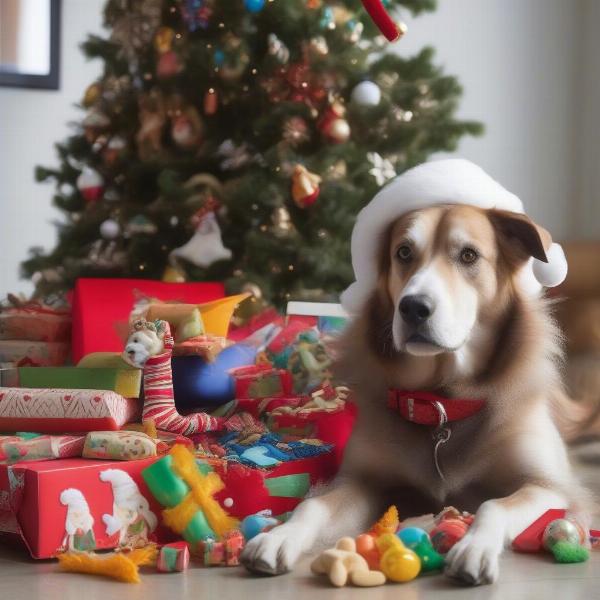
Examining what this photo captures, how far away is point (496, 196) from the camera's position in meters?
1.90

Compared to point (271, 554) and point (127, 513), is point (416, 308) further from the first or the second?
point (127, 513)

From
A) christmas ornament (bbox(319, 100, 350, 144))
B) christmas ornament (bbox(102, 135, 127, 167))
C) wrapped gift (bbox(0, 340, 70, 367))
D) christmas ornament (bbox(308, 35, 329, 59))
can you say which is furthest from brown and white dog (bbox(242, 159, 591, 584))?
christmas ornament (bbox(102, 135, 127, 167))

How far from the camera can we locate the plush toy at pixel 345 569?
4.92ft

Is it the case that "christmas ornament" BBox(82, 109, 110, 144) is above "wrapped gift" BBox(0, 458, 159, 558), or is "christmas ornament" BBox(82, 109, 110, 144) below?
above

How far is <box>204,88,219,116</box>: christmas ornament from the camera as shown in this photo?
369 cm

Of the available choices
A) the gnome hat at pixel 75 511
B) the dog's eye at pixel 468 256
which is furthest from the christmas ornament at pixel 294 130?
the gnome hat at pixel 75 511

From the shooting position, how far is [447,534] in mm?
1607

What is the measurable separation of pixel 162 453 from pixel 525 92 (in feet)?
11.9

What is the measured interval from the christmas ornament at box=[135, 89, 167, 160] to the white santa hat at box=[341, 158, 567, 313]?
6.48 ft

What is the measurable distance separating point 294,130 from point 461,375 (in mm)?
1970

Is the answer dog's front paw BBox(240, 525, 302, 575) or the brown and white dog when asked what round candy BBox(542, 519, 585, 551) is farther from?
dog's front paw BBox(240, 525, 302, 575)

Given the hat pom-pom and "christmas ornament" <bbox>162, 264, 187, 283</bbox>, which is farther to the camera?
"christmas ornament" <bbox>162, 264, 187, 283</bbox>

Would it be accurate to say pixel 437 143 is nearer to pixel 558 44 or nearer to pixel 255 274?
pixel 255 274

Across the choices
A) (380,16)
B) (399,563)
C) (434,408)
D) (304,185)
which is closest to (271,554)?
(399,563)
